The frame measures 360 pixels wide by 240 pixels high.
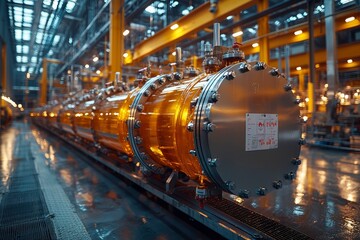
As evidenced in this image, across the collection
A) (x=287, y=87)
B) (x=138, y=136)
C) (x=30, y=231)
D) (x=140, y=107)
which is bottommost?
(x=30, y=231)

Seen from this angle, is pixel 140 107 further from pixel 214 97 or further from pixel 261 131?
pixel 261 131

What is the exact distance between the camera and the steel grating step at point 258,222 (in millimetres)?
2168

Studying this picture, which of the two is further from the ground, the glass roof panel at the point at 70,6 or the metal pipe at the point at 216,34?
the glass roof panel at the point at 70,6

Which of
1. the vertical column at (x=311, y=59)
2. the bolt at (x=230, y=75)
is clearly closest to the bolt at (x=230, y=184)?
the bolt at (x=230, y=75)

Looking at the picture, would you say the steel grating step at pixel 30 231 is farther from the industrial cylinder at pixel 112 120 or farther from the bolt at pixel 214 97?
the bolt at pixel 214 97

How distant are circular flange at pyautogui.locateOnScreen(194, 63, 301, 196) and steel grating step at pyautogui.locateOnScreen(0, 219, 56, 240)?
1.51 metres

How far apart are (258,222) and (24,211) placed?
239 cm

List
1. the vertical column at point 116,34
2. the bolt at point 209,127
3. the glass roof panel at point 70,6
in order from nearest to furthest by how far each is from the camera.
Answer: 1. the bolt at point 209,127
2. the glass roof panel at point 70,6
3. the vertical column at point 116,34

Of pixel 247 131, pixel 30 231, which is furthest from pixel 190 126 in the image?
pixel 30 231

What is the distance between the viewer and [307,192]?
12.6ft

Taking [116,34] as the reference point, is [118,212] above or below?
below

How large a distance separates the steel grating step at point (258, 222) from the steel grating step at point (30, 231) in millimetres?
1401

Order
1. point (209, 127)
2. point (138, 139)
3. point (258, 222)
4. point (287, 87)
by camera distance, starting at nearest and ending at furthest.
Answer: point (209, 127) < point (258, 222) < point (287, 87) < point (138, 139)

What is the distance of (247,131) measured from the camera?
87.4 inches
